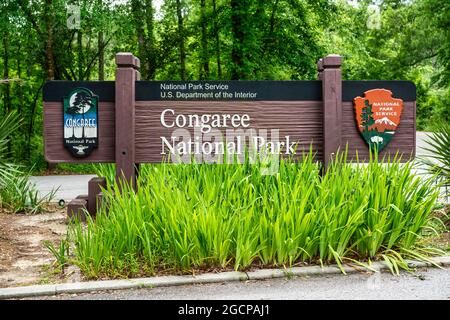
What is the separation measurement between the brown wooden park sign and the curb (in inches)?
116

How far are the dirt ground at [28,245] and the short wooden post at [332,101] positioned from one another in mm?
3485

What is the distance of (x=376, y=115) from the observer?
804 centimetres

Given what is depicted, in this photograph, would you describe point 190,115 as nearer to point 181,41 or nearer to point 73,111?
point 73,111

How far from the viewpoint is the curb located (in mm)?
4676

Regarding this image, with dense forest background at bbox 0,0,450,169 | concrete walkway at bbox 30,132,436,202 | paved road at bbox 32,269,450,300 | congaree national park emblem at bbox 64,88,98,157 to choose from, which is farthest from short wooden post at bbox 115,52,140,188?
dense forest background at bbox 0,0,450,169

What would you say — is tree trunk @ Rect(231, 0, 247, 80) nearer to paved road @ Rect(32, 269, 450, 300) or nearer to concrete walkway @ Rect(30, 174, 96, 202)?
concrete walkway @ Rect(30, 174, 96, 202)

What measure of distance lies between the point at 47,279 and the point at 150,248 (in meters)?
0.87

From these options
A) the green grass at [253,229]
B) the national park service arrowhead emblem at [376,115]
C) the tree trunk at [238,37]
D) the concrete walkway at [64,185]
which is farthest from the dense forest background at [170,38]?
the green grass at [253,229]

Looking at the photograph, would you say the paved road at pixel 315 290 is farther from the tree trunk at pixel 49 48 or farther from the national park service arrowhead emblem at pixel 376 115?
the tree trunk at pixel 49 48

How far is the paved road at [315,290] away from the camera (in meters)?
4.50

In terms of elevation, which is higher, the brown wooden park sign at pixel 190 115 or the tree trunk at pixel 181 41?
the tree trunk at pixel 181 41

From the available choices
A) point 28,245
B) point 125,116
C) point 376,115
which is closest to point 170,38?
point 125,116

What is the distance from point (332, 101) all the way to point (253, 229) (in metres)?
3.32

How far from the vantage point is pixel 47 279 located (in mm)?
5074
